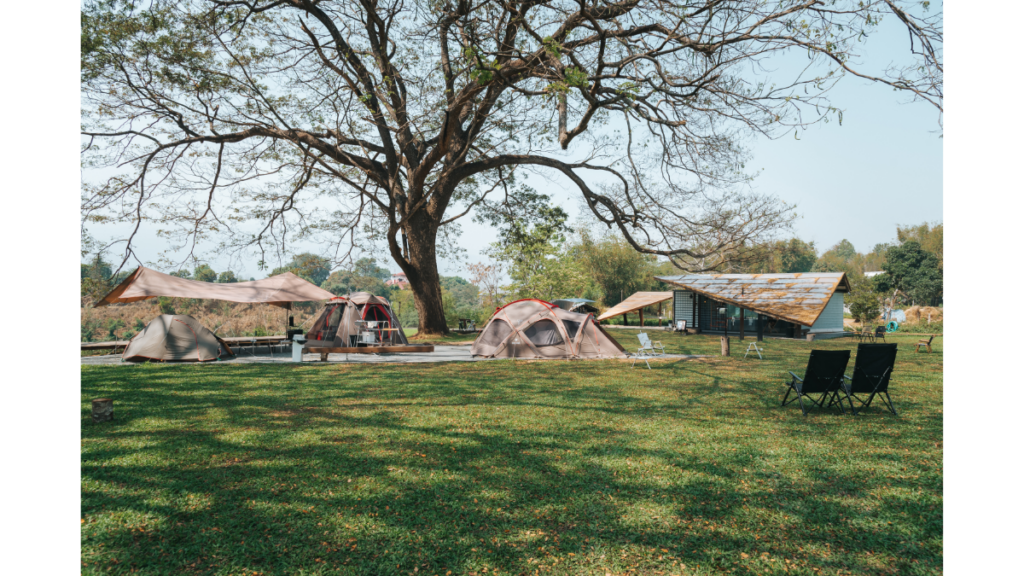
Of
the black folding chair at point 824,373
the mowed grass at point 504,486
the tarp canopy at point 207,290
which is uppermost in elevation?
the tarp canopy at point 207,290

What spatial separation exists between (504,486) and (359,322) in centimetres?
1127

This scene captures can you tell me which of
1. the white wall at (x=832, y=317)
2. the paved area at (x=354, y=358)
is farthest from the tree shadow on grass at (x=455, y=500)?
the white wall at (x=832, y=317)

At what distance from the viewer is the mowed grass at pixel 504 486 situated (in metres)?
2.84

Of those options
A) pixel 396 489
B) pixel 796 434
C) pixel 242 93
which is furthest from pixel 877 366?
pixel 242 93

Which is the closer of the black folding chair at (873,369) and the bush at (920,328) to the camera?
the black folding chair at (873,369)

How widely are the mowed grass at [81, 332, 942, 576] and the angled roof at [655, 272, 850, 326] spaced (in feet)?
43.3

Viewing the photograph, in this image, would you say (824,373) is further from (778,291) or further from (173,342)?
(778,291)

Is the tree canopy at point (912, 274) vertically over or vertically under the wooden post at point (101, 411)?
over

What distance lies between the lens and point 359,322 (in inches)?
555

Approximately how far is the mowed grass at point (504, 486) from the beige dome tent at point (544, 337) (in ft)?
16.4

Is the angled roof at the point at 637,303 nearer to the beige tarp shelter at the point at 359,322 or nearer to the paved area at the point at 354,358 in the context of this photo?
the paved area at the point at 354,358

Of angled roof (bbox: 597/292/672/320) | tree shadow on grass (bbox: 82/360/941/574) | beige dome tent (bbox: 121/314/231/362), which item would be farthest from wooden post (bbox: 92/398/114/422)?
angled roof (bbox: 597/292/672/320)

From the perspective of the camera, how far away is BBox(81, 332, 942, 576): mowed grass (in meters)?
2.84

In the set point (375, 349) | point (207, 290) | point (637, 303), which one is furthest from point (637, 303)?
point (207, 290)
